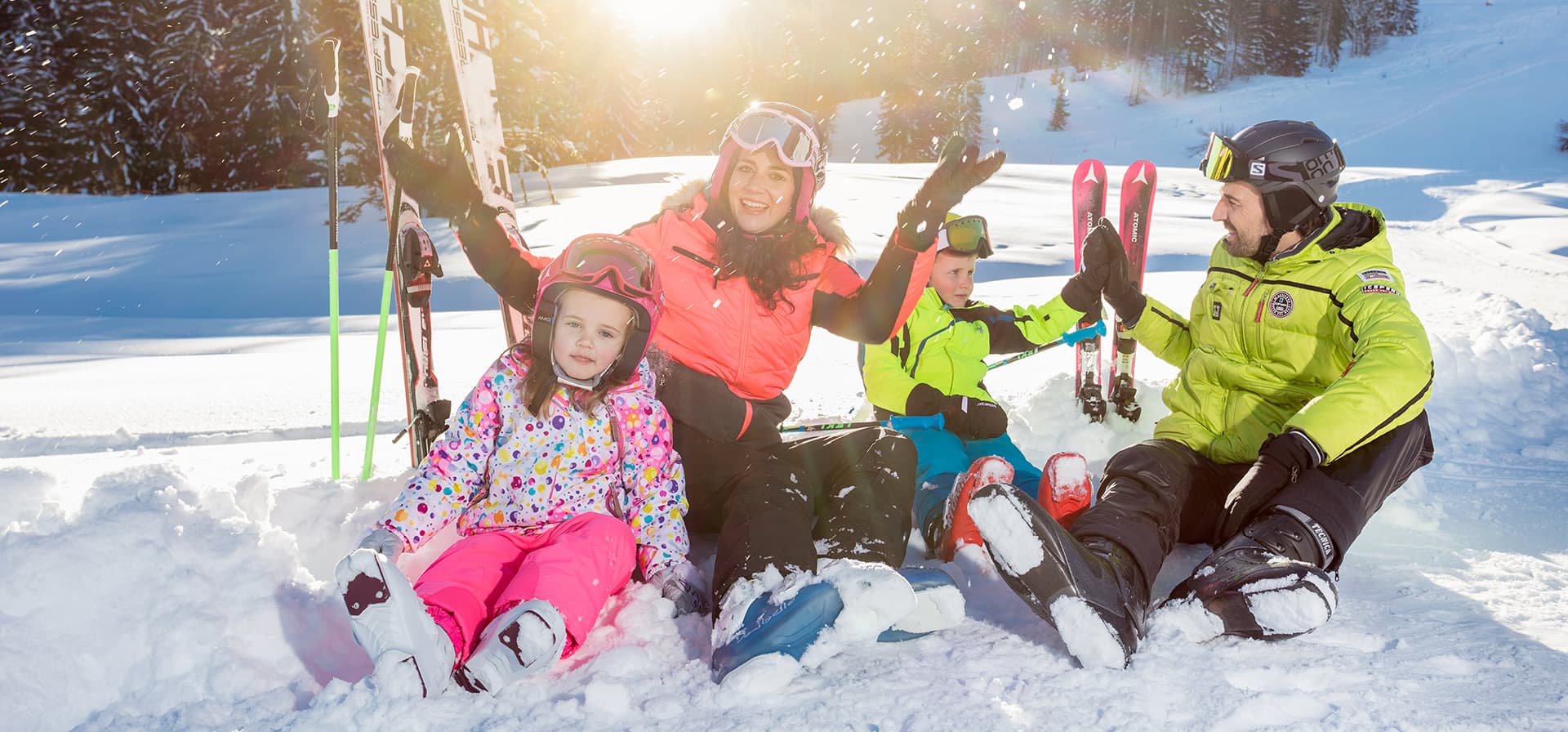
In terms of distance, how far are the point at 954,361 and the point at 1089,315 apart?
0.74 meters

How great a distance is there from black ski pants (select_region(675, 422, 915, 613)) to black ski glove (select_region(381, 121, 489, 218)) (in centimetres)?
103

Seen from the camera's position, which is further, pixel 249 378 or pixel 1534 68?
pixel 1534 68

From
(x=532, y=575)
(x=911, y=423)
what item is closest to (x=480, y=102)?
(x=911, y=423)

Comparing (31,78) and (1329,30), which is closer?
(31,78)

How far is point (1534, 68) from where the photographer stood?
4053 cm

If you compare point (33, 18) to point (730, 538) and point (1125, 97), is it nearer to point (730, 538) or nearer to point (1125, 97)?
point (730, 538)

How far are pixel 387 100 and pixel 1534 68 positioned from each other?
53034 mm

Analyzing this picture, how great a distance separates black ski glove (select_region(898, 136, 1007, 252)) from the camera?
293cm

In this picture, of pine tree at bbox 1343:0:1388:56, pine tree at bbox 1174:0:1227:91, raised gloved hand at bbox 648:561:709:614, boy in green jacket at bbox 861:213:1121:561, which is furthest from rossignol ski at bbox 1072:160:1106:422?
pine tree at bbox 1343:0:1388:56

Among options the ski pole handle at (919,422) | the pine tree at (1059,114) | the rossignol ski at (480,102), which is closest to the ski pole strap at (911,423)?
the ski pole handle at (919,422)

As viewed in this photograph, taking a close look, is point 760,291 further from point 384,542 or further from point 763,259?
point 384,542

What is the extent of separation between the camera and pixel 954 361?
3723mm

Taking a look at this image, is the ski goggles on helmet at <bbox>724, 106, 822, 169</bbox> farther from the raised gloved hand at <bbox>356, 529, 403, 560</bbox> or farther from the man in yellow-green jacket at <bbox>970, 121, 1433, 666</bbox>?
the raised gloved hand at <bbox>356, 529, 403, 560</bbox>

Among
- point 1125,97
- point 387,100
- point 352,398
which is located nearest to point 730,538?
point 387,100
